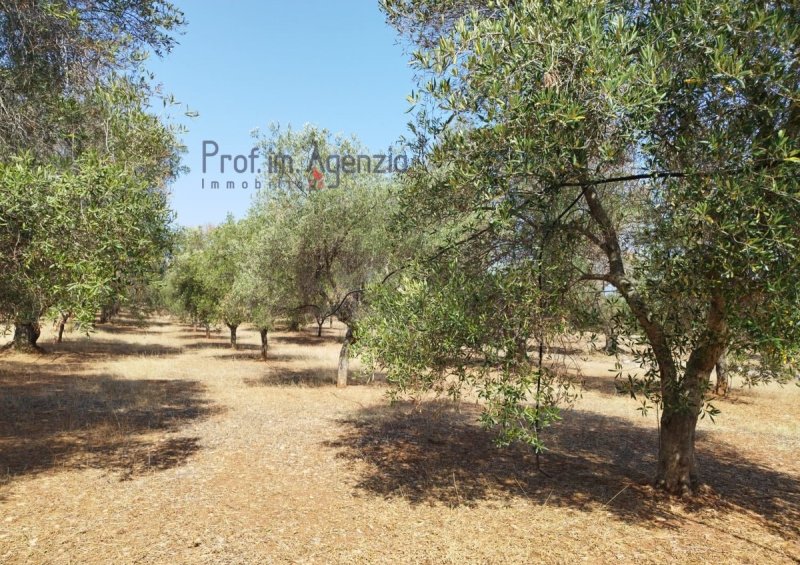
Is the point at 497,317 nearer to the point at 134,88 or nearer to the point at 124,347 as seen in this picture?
the point at 134,88

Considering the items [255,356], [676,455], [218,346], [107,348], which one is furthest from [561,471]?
[218,346]

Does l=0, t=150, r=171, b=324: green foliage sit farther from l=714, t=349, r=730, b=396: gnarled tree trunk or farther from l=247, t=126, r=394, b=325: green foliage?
l=714, t=349, r=730, b=396: gnarled tree trunk

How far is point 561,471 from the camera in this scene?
1202 centimetres

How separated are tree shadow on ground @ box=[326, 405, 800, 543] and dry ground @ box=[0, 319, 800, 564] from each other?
60 millimetres

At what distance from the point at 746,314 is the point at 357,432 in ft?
37.3

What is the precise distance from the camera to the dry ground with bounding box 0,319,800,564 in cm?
791

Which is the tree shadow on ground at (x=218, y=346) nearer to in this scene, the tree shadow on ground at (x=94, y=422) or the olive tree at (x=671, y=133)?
the tree shadow on ground at (x=94, y=422)

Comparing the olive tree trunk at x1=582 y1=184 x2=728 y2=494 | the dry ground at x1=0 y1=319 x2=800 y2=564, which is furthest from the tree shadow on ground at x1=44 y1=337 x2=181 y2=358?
the olive tree trunk at x1=582 y1=184 x2=728 y2=494

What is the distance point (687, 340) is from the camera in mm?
8398

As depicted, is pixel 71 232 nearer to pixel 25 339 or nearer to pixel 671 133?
pixel 671 133

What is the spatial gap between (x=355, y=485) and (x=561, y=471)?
4900 millimetres

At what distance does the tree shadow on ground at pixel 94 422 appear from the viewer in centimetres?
1190

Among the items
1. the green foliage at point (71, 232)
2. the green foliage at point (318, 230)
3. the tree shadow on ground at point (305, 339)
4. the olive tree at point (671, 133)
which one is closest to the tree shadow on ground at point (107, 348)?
the tree shadow on ground at point (305, 339)

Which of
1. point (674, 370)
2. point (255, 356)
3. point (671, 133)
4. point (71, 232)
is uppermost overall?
point (671, 133)
